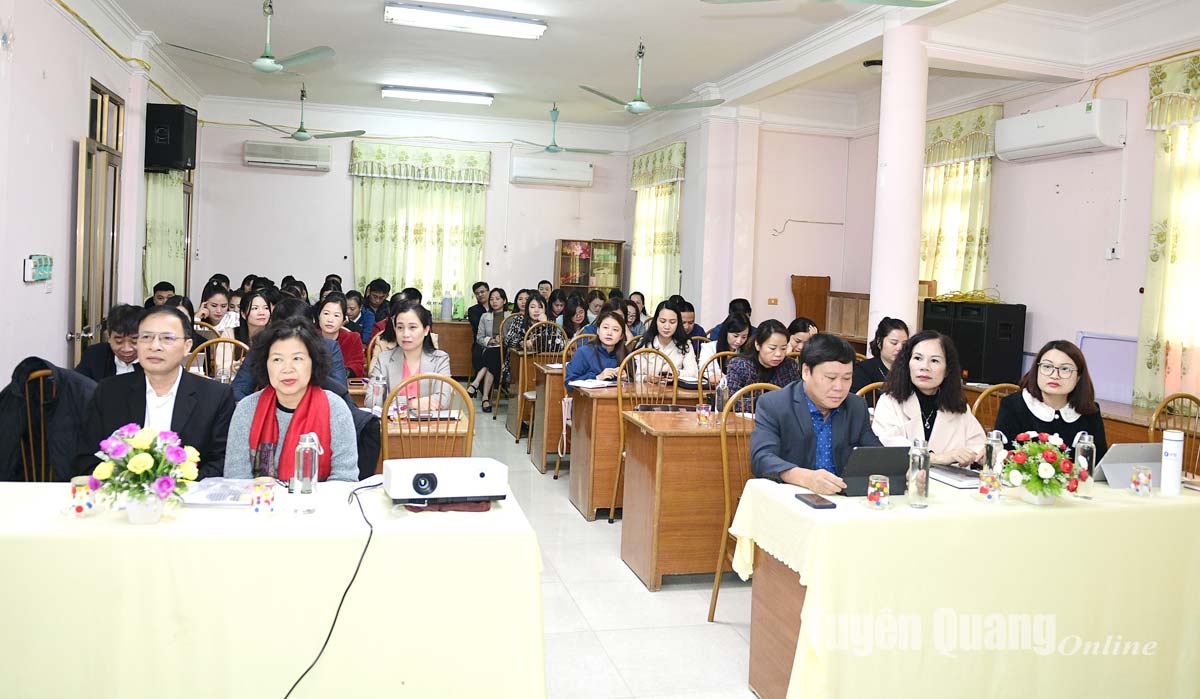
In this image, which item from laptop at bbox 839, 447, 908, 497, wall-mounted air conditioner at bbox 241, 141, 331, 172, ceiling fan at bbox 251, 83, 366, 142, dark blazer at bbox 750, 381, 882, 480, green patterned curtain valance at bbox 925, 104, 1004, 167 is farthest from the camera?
wall-mounted air conditioner at bbox 241, 141, 331, 172

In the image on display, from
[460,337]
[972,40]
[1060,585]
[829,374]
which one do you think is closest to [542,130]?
[460,337]

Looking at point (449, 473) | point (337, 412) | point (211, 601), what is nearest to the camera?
point (211, 601)

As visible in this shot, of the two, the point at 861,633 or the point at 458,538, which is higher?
the point at 458,538

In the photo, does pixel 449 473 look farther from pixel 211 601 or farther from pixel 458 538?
pixel 211 601

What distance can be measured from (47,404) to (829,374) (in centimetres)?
270

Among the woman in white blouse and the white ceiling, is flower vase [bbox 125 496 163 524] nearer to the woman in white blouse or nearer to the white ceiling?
the woman in white blouse

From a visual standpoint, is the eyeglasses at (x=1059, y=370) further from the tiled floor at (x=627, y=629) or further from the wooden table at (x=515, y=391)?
the wooden table at (x=515, y=391)

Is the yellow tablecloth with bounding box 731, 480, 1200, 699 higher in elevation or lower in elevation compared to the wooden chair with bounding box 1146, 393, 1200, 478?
lower

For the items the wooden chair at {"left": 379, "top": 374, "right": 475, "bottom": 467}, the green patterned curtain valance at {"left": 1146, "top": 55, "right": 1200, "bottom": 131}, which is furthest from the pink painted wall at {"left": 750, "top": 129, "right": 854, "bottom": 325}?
the wooden chair at {"left": 379, "top": 374, "right": 475, "bottom": 467}

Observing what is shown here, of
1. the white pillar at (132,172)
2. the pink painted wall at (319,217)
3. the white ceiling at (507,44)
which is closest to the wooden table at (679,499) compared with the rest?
the white ceiling at (507,44)

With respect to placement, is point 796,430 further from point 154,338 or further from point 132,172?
point 132,172

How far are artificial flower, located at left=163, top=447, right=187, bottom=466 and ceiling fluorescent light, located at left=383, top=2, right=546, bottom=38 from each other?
5232 mm

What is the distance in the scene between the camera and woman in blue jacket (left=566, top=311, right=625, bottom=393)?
591 cm

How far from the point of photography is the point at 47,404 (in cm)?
317
